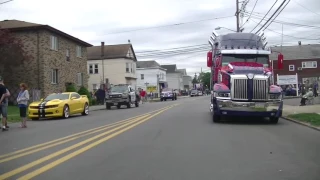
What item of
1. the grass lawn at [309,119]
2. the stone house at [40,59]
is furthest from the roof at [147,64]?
the grass lawn at [309,119]

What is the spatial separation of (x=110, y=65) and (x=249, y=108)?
49.0 metres

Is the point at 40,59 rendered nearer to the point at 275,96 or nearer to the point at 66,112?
the point at 66,112

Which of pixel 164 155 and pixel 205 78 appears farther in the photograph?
pixel 205 78

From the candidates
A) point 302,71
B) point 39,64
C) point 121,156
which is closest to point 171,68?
point 302,71

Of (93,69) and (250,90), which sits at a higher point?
(93,69)

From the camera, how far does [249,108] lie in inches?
571

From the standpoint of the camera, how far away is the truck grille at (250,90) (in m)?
14.5

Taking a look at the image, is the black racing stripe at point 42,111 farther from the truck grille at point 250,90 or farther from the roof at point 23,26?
the roof at point 23,26

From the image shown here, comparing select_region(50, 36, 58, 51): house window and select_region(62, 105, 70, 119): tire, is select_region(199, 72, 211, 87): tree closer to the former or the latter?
select_region(50, 36, 58, 51): house window

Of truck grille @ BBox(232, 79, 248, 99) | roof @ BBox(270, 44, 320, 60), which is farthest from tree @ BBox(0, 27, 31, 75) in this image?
roof @ BBox(270, 44, 320, 60)

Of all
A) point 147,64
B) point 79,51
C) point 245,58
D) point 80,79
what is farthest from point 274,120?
point 147,64

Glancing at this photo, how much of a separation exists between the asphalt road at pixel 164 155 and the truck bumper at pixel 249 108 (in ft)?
6.09

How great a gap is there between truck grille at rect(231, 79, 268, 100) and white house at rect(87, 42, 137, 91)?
47.1 metres

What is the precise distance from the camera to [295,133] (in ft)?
40.6
